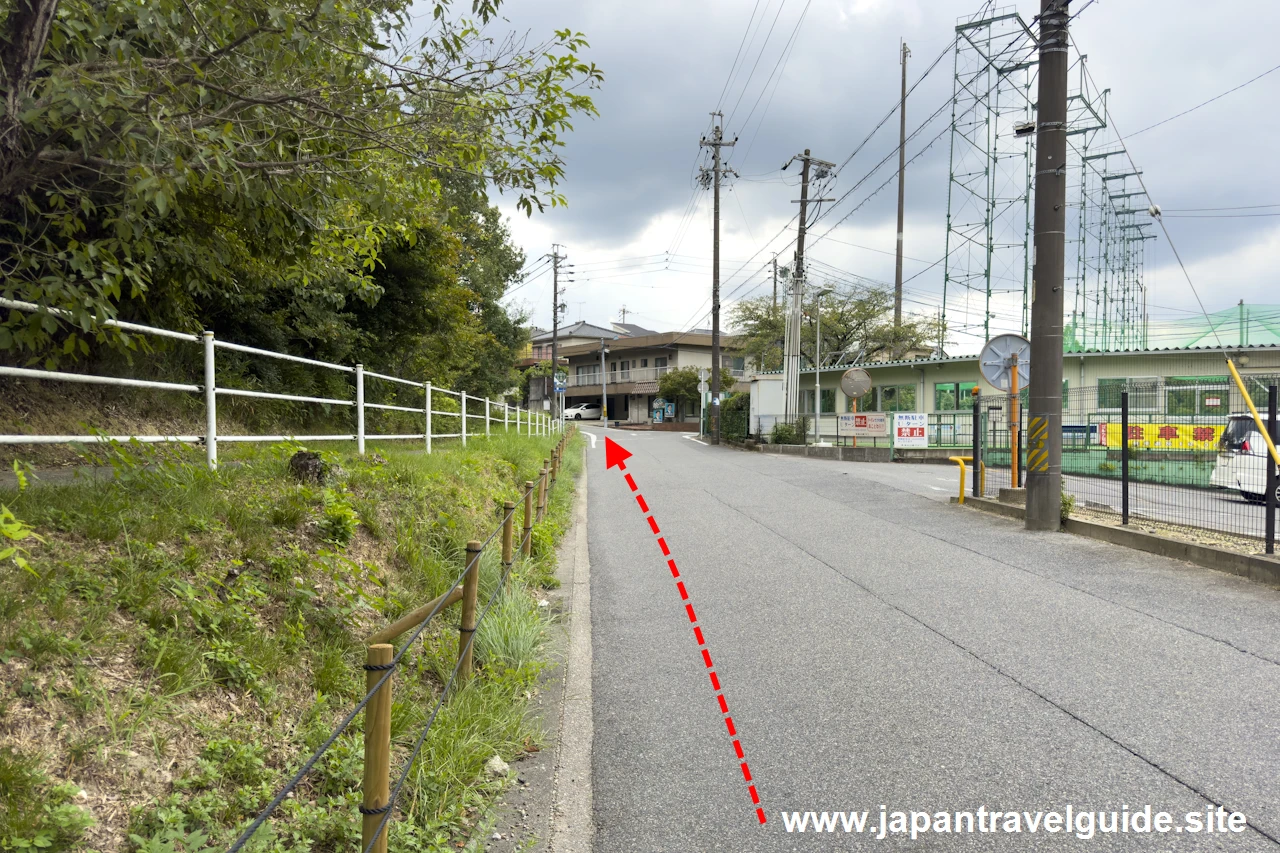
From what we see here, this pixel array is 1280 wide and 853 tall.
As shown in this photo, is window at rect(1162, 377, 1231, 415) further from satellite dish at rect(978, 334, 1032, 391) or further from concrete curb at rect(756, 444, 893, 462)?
concrete curb at rect(756, 444, 893, 462)

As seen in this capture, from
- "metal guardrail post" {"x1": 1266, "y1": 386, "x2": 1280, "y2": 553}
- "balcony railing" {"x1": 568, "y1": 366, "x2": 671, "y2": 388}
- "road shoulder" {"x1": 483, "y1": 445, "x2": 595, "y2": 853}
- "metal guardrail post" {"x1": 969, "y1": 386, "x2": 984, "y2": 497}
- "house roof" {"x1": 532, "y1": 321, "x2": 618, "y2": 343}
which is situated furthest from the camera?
"house roof" {"x1": 532, "y1": 321, "x2": 618, "y2": 343}

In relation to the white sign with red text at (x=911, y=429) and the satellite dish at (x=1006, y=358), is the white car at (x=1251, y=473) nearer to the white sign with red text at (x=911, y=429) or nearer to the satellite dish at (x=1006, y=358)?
the satellite dish at (x=1006, y=358)

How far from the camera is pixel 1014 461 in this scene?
14312 millimetres

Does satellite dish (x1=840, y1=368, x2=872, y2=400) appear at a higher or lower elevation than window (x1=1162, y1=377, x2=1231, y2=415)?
higher

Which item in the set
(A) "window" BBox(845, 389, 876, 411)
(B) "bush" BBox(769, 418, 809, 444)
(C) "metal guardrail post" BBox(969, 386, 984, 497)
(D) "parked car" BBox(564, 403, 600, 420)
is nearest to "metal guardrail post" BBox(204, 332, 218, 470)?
(C) "metal guardrail post" BBox(969, 386, 984, 497)

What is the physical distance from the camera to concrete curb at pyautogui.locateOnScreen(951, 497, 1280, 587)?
7719 millimetres

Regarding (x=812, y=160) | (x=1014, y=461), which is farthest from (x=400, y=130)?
(x=812, y=160)

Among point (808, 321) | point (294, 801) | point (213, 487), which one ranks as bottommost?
point (294, 801)

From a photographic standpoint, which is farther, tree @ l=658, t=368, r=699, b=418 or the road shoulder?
tree @ l=658, t=368, r=699, b=418

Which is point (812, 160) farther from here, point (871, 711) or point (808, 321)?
point (871, 711)

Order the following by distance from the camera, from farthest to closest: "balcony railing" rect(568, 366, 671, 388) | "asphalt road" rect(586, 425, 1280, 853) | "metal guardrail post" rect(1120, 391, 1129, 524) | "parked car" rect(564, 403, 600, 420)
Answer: "parked car" rect(564, 403, 600, 420) → "balcony railing" rect(568, 366, 671, 388) → "metal guardrail post" rect(1120, 391, 1129, 524) → "asphalt road" rect(586, 425, 1280, 853)

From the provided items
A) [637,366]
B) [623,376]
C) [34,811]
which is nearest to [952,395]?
[34,811]

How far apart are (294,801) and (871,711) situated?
2.98m

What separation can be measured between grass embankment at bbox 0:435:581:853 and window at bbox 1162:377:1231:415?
9760 millimetres
